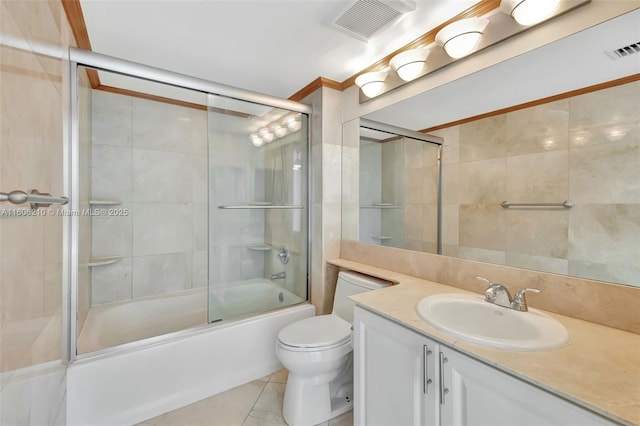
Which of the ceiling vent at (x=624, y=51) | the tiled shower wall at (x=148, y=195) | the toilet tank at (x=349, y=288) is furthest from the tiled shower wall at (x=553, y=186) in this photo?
the tiled shower wall at (x=148, y=195)

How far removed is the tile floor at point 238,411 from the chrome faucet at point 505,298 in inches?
42.5

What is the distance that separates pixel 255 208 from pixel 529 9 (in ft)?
6.31

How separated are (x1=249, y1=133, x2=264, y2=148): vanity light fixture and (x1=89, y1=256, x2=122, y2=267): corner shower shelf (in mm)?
1495

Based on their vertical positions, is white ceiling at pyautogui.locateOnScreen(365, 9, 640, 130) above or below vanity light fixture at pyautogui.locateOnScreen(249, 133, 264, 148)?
above

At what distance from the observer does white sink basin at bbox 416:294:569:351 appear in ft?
2.73

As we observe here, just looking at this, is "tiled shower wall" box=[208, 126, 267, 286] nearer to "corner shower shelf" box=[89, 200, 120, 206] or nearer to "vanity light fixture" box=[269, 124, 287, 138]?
"vanity light fixture" box=[269, 124, 287, 138]

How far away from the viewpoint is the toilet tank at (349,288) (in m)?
1.73

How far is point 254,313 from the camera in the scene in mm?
2037

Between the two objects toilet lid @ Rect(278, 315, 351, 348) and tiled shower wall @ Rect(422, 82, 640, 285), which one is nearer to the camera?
tiled shower wall @ Rect(422, 82, 640, 285)

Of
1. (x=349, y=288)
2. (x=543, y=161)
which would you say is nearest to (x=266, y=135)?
(x=349, y=288)

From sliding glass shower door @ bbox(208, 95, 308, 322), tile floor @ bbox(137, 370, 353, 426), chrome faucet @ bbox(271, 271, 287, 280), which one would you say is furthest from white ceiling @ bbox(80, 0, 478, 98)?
tile floor @ bbox(137, 370, 353, 426)

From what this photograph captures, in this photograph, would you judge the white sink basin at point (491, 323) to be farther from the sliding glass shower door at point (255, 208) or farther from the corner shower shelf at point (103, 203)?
the corner shower shelf at point (103, 203)

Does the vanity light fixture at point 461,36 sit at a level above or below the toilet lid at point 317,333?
above

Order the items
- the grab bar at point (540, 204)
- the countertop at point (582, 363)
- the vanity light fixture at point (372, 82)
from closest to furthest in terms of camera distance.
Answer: the countertop at point (582, 363) < the grab bar at point (540, 204) < the vanity light fixture at point (372, 82)
